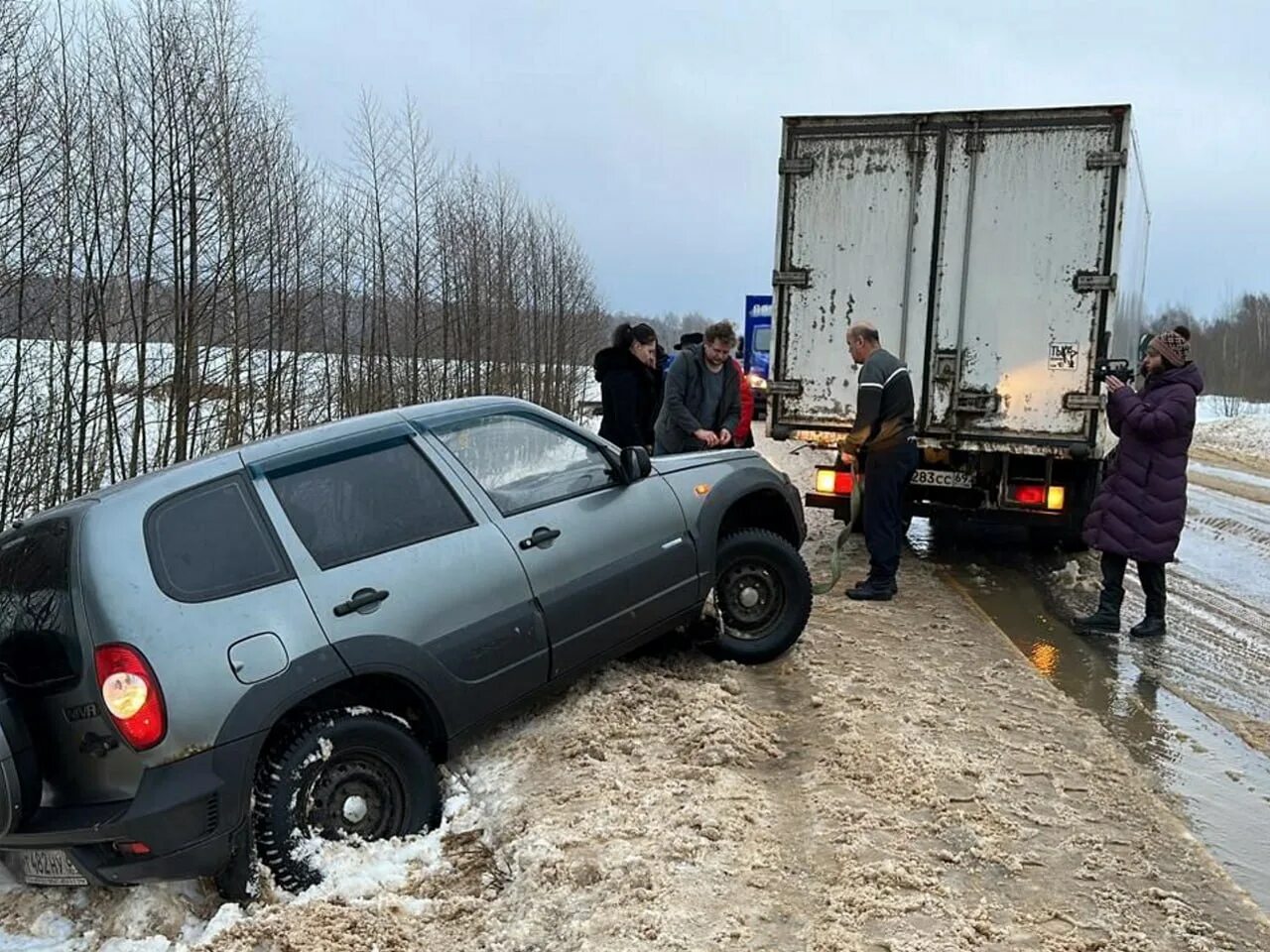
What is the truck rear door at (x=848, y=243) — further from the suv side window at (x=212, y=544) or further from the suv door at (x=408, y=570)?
the suv side window at (x=212, y=544)

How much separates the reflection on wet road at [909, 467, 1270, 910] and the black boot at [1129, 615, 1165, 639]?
75 millimetres

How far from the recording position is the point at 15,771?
9.34ft

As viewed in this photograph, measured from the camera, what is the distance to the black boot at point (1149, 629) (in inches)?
244

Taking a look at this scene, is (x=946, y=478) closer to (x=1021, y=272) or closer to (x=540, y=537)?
(x=1021, y=272)

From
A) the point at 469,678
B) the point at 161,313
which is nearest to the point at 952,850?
the point at 469,678

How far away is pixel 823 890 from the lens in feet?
10.0

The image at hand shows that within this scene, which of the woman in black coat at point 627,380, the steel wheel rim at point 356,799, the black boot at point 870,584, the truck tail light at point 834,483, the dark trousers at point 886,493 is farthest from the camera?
the truck tail light at point 834,483

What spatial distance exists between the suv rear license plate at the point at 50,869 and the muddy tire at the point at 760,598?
314 centimetres

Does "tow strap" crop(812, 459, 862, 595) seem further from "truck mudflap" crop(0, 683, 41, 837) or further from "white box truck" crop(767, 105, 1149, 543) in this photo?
"truck mudflap" crop(0, 683, 41, 837)

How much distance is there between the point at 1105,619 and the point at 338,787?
505 centimetres

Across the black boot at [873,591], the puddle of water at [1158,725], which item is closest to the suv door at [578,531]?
the puddle of water at [1158,725]

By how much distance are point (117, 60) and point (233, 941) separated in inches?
360

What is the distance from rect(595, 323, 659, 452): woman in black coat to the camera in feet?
24.1

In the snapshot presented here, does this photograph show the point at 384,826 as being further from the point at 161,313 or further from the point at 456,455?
the point at 161,313
